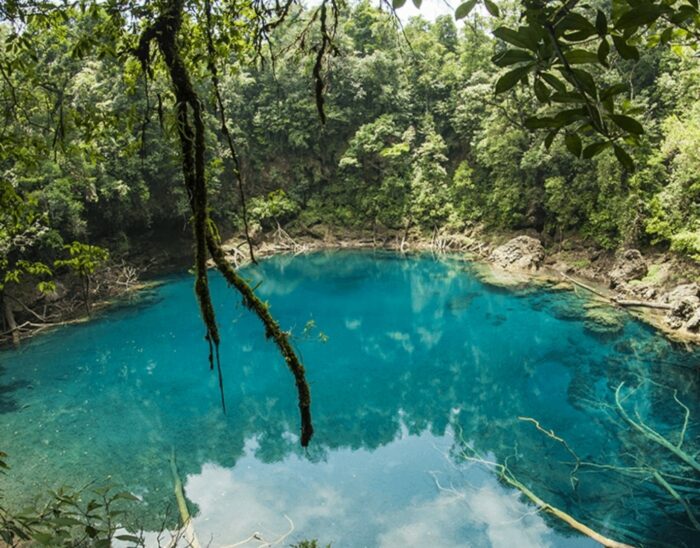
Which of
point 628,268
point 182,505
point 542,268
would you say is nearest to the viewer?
point 182,505

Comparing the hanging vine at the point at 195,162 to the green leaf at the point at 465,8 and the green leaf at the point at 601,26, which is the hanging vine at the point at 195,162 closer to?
the green leaf at the point at 465,8

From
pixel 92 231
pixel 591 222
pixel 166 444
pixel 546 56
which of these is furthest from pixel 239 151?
pixel 546 56

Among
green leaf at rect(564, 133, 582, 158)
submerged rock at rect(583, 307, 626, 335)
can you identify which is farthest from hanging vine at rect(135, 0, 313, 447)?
submerged rock at rect(583, 307, 626, 335)

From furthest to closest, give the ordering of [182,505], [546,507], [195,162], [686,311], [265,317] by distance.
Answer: [686,311], [182,505], [546,507], [265,317], [195,162]

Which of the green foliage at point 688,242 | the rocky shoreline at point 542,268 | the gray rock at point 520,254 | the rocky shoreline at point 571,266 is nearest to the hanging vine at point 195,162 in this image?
the rocky shoreline at point 571,266

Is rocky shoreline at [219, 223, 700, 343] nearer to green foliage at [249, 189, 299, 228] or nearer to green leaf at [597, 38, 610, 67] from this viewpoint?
green foliage at [249, 189, 299, 228]

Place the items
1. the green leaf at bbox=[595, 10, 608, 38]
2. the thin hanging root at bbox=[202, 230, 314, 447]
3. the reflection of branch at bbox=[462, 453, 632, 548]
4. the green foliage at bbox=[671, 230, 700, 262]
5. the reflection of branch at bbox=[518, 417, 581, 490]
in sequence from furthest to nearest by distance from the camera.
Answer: the green foliage at bbox=[671, 230, 700, 262], the reflection of branch at bbox=[518, 417, 581, 490], the reflection of branch at bbox=[462, 453, 632, 548], the thin hanging root at bbox=[202, 230, 314, 447], the green leaf at bbox=[595, 10, 608, 38]

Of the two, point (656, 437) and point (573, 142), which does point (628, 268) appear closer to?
point (656, 437)

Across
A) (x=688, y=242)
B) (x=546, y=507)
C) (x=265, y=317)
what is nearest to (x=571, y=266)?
(x=688, y=242)
